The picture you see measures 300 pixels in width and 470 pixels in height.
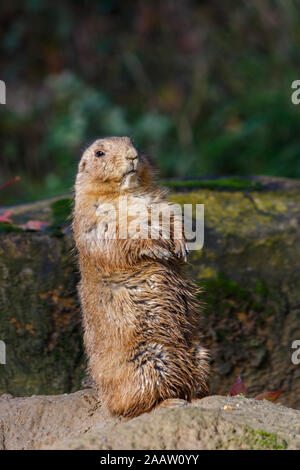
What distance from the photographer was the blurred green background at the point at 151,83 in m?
11.1

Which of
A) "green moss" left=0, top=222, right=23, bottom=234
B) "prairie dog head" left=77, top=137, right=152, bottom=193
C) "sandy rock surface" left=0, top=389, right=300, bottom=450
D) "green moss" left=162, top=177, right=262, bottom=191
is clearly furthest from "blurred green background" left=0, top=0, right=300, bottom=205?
"sandy rock surface" left=0, top=389, right=300, bottom=450

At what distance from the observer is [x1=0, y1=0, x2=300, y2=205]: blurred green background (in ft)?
36.4

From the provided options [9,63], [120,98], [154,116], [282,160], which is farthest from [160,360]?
[9,63]

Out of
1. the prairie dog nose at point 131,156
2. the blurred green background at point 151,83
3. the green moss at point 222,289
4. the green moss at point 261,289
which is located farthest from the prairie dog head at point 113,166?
the blurred green background at point 151,83

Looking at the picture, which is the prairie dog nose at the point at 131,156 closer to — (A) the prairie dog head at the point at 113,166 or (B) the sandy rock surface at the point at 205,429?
(A) the prairie dog head at the point at 113,166

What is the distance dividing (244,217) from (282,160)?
4490mm

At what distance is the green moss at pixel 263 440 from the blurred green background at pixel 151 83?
A: 7.60 m

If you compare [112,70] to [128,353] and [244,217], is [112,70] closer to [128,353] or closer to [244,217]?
[244,217]

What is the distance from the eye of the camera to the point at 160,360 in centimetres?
388

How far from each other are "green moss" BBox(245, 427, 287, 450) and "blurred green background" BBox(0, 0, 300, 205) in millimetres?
7596

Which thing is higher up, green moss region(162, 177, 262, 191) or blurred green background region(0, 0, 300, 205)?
blurred green background region(0, 0, 300, 205)

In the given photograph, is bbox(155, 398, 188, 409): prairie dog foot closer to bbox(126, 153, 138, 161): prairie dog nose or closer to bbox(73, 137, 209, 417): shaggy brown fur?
bbox(73, 137, 209, 417): shaggy brown fur

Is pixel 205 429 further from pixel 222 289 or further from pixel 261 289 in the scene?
pixel 261 289

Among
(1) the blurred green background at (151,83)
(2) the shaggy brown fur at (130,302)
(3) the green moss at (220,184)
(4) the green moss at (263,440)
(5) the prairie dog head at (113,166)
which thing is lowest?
(4) the green moss at (263,440)
